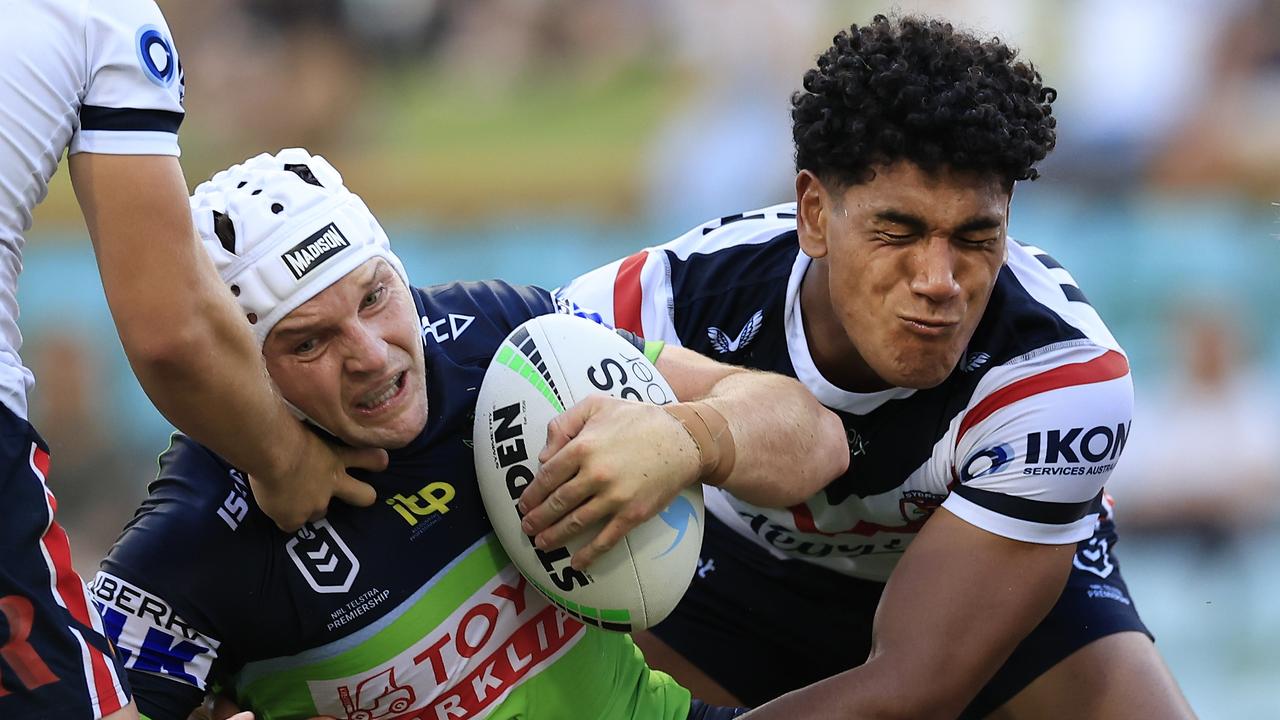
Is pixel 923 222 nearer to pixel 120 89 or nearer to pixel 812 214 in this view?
pixel 812 214

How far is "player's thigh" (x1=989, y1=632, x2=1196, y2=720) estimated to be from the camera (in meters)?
3.64

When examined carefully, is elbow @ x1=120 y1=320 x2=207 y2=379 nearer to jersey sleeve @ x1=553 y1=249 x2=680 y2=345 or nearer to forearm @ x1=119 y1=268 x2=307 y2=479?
forearm @ x1=119 y1=268 x2=307 y2=479

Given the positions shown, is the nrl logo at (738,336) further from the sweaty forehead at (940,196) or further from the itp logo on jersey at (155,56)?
the itp logo on jersey at (155,56)

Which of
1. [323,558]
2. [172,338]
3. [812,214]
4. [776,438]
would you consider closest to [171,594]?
[323,558]

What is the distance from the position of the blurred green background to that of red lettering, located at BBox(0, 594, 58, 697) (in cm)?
501

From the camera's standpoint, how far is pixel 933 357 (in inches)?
123

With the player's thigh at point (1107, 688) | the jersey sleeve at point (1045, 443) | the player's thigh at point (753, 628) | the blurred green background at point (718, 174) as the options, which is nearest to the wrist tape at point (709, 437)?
the jersey sleeve at point (1045, 443)

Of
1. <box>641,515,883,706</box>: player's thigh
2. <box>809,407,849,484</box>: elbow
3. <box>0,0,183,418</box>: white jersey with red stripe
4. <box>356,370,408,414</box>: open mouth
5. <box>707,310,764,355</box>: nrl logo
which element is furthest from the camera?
<box>641,515,883,706</box>: player's thigh

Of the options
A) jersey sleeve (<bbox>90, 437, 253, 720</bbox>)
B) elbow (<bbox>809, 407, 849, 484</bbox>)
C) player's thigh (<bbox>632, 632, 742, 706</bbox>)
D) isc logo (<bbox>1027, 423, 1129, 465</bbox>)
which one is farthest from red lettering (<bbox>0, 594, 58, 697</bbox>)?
player's thigh (<bbox>632, 632, 742, 706</bbox>)

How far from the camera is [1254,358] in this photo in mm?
6938

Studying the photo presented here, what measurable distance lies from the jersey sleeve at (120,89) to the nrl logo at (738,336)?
169 cm

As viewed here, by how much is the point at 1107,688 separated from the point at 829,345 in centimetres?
115

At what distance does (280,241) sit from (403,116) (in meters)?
5.21

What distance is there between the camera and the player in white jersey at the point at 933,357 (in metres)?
3.06
